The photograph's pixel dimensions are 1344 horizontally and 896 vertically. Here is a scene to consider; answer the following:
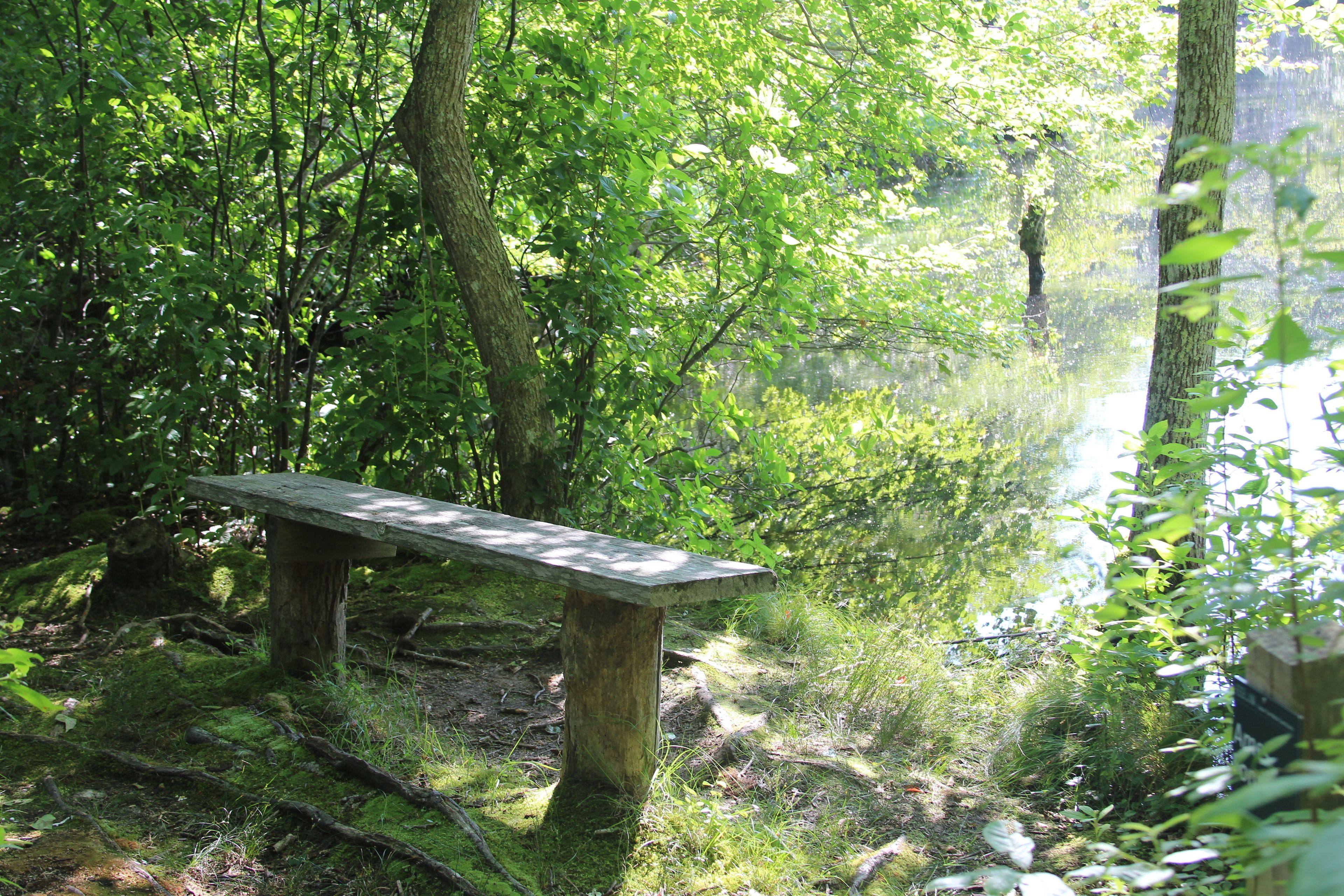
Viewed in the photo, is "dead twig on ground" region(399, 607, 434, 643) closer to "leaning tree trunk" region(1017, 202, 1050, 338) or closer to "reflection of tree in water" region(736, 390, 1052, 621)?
"reflection of tree in water" region(736, 390, 1052, 621)

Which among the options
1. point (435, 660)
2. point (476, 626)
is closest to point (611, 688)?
point (435, 660)

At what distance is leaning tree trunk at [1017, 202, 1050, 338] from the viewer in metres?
16.6

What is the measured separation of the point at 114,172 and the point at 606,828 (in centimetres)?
387

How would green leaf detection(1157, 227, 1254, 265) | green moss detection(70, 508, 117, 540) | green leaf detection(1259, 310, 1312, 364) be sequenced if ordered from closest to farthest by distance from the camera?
green leaf detection(1157, 227, 1254, 265)
green leaf detection(1259, 310, 1312, 364)
green moss detection(70, 508, 117, 540)

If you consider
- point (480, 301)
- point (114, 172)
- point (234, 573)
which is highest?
point (114, 172)

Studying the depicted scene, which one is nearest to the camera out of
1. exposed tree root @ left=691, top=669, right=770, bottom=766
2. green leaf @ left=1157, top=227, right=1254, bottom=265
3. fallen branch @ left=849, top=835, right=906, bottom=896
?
green leaf @ left=1157, top=227, right=1254, bottom=265

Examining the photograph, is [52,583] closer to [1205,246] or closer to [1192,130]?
[1205,246]

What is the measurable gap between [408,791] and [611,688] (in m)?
0.68

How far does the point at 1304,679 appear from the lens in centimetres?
125

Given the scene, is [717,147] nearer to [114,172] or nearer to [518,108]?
[518,108]

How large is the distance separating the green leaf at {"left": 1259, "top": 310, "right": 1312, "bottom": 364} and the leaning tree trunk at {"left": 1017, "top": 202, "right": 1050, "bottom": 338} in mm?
15822

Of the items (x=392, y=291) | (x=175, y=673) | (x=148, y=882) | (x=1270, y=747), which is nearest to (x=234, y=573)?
(x=175, y=673)

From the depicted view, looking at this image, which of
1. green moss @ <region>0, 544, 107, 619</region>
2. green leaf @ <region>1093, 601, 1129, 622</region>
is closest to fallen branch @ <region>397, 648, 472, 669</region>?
green moss @ <region>0, 544, 107, 619</region>

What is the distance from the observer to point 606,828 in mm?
2619
